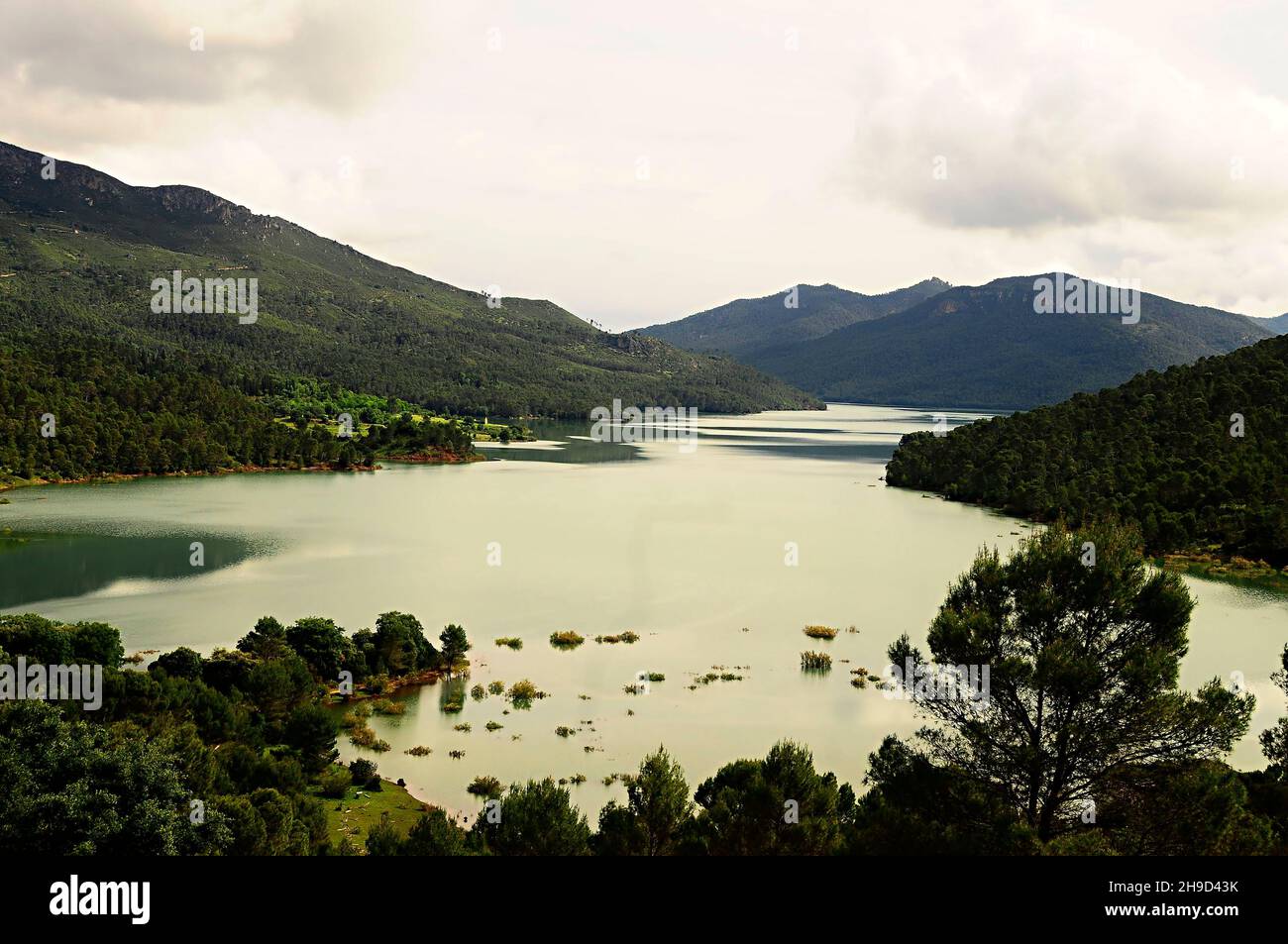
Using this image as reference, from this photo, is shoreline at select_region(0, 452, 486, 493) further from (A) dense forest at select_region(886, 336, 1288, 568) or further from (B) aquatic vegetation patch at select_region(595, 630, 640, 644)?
(B) aquatic vegetation patch at select_region(595, 630, 640, 644)

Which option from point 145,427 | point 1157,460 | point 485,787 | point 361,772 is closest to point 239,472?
point 145,427

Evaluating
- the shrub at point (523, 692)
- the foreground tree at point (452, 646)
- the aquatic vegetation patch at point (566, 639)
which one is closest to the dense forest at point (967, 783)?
the shrub at point (523, 692)

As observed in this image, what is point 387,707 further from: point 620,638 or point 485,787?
point 620,638

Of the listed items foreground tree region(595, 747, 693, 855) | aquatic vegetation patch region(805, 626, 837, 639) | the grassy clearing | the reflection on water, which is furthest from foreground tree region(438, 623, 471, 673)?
the reflection on water

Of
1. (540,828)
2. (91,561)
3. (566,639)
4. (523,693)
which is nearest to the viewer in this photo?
(540,828)

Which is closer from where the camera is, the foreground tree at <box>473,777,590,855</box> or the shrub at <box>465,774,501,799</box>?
the foreground tree at <box>473,777,590,855</box>

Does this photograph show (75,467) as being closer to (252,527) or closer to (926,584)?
(252,527)
